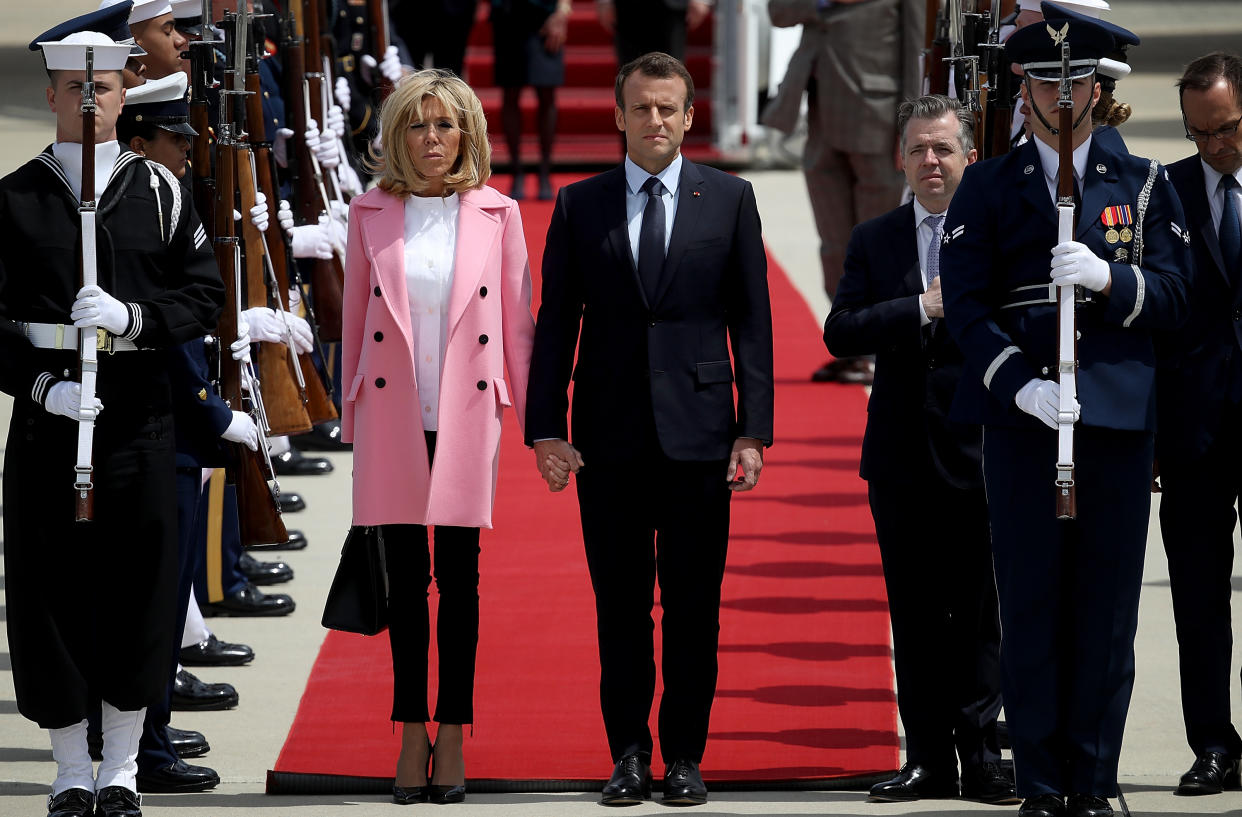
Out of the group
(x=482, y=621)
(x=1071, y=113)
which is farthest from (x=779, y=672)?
(x=1071, y=113)

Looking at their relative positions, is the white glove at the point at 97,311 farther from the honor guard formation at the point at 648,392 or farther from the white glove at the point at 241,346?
the white glove at the point at 241,346

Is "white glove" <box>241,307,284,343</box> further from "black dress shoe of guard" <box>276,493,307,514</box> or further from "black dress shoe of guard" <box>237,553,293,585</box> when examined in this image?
"black dress shoe of guard" <box>276,493,307,514</box>

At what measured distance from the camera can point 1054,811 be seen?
4383 mm

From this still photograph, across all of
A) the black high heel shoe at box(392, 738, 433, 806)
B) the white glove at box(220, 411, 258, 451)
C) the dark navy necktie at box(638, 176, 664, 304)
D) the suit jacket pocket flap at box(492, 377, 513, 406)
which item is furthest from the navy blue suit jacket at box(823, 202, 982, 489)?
the white glove at box(220, 411, 258, 451)

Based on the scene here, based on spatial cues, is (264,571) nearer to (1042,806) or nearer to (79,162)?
(79,162)

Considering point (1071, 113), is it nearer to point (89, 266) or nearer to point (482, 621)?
point (89, 266)

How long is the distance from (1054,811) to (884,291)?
1309mm

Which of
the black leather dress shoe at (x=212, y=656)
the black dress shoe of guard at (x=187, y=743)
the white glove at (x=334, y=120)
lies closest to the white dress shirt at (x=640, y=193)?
the black dress shoe of guard at (x=187, y=743)

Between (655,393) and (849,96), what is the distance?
464 centimetres

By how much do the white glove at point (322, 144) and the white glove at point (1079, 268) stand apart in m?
3.32

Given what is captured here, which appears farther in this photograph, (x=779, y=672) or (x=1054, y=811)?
(x=779, y=672)

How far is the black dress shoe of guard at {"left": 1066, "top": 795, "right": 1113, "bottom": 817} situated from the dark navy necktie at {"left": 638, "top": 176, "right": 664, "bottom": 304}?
1506 millimetres

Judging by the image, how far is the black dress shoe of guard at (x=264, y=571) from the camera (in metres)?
6.79

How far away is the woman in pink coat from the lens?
481 centimetres
